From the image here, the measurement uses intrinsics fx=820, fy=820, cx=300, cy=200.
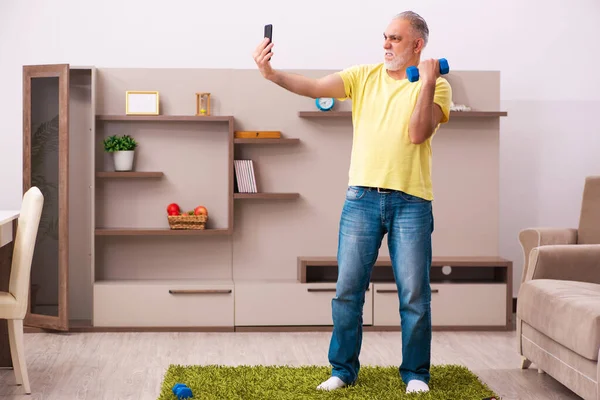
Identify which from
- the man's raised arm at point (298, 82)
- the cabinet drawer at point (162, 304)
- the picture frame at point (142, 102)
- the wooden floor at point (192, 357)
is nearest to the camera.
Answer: the man's raised arm at point (298, 82)

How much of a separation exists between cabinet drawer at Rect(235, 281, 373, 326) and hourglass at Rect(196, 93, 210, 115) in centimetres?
108

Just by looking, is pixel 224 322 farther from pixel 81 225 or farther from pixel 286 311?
pixel 81 225

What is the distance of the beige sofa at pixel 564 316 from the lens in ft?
10.2

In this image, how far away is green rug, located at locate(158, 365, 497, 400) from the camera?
3.23m

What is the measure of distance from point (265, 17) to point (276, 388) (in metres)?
2.92

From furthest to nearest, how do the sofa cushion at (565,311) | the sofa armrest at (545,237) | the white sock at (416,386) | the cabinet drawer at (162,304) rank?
1. the cabinet drawer at (162,304)
2. the sofa armrest at (545,237)
3. the white sock at (416,386)
4. the sofa cushion at (565,311)

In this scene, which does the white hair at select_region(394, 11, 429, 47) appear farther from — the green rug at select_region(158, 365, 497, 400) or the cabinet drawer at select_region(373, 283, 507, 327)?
the cabinet drawer at select_region(373, 283, 507, 327)

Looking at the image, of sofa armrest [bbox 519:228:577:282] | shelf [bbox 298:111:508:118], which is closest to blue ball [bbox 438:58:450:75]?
sofa armrest [bbox 519:228:577:282]

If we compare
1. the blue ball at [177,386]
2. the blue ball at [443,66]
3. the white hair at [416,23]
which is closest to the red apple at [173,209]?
the blue ball at [177,386]

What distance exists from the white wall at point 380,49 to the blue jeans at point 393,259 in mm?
2508

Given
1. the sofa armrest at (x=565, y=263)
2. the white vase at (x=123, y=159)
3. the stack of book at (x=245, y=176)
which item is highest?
the white vase at (x=123, y=159)

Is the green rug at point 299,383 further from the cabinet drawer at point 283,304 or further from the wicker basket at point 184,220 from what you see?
the wicker basket at point 184,220

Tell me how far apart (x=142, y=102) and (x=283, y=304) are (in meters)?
1.50

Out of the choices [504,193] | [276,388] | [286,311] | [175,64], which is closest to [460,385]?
[276,388]
